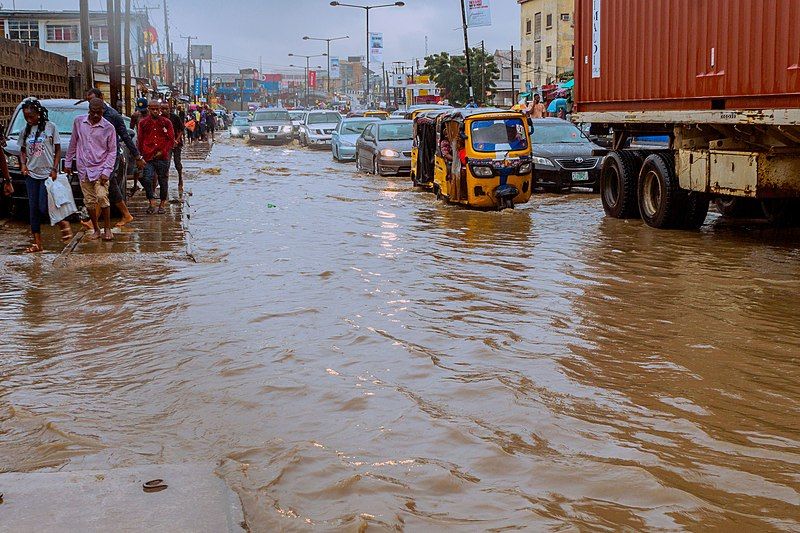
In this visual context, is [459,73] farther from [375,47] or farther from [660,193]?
[660,193]

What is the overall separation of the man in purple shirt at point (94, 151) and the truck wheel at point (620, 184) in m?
7.39

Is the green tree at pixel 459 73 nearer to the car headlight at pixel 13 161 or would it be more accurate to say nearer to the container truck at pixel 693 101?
the container truck at pixel 693 101

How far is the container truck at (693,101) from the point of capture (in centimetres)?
1134

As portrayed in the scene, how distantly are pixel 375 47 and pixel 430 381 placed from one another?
214 ft

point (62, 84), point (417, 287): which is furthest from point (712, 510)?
point (62, 84)

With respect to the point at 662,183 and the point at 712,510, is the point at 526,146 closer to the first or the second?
the point at 662,183

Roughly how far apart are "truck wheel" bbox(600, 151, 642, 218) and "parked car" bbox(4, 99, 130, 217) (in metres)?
7.13

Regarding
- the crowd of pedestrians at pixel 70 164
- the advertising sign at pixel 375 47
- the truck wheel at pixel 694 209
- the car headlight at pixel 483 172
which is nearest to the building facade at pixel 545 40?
the advertising sign at pixel 375 47

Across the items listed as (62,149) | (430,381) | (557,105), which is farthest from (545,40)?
(430,381)

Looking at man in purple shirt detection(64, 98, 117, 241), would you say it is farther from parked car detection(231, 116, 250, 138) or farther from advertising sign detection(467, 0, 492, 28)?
parked car detection(231, 116, 250, 138)

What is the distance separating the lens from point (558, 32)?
217 ft

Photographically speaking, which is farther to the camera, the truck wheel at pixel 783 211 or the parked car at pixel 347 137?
the parked car at pixel 347 137

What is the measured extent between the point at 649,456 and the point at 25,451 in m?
2.93

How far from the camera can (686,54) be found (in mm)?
13195
